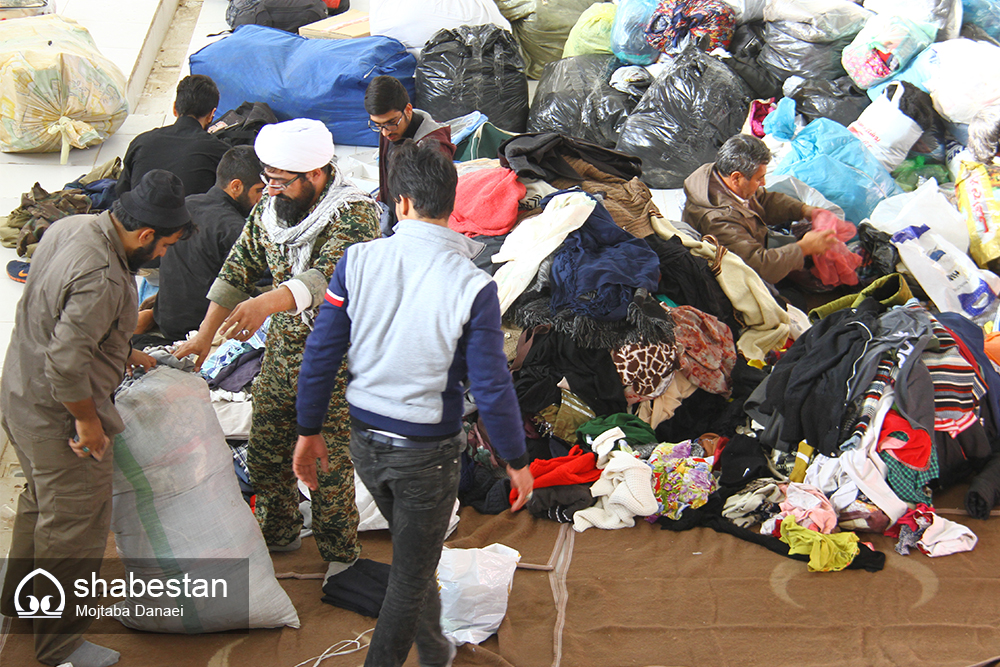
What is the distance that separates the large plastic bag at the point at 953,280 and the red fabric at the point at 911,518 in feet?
4.70

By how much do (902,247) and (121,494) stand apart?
382 cm

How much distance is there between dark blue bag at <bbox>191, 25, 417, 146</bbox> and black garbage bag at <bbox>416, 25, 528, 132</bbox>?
0.66ft

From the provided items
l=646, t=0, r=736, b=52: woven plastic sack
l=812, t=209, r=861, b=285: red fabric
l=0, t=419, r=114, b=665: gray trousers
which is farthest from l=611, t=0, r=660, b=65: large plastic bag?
l=0, t=419, r=114, b=665: gray trousers

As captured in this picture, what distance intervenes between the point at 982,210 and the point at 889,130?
0.78 metres

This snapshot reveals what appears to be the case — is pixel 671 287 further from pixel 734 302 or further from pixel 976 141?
pixel 976 141

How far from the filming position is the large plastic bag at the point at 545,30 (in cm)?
664

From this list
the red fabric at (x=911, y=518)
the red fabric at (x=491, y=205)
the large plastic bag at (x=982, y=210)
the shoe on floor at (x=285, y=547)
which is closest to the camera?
the shoe on floor at (x=285, y=547)

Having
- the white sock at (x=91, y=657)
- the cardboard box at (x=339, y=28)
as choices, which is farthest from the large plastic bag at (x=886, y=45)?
the white sock at (x=91, y=657)

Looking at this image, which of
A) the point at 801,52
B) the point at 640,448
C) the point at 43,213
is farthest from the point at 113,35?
the point at 640,448

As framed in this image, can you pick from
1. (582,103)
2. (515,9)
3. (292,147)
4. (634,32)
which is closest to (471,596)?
(292,147)

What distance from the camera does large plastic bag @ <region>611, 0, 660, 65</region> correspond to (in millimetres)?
5977

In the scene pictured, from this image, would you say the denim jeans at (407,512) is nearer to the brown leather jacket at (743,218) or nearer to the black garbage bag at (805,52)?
the brown leather jacket at (743,218)

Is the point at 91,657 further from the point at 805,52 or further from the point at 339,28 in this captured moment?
the point at 805,52

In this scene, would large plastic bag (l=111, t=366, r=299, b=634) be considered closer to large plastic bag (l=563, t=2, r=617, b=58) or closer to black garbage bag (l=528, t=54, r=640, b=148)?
black garbage bag (l=528, t=54, r=640, b=148)
